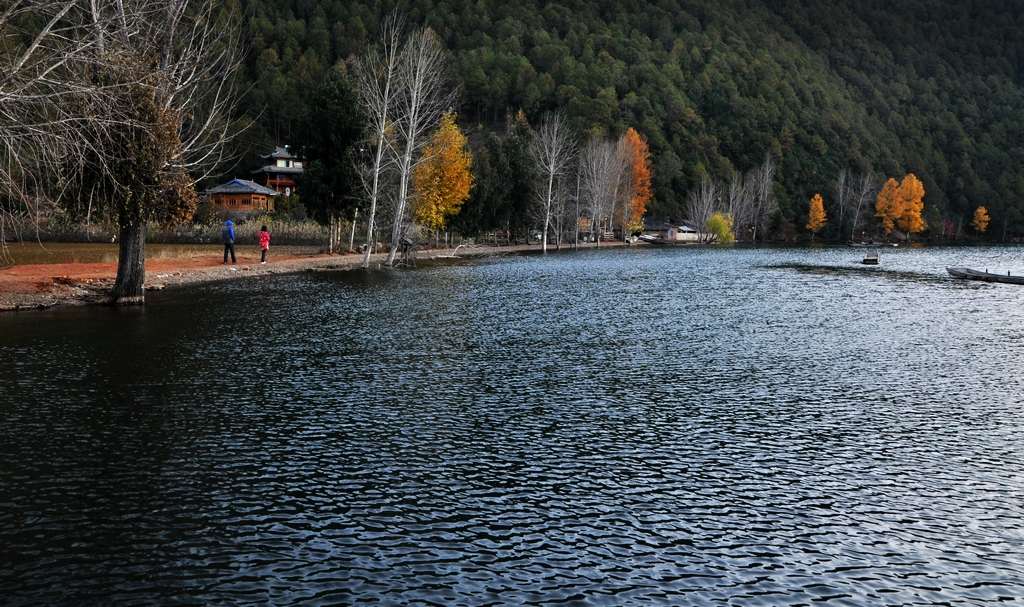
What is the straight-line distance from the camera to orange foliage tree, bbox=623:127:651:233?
435 feet

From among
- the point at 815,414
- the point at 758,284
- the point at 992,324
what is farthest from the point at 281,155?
the point at 815,414

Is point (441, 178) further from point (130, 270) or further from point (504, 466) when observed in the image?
point (504, 466)

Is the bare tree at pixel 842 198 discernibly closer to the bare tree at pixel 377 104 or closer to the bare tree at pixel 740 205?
the bare tree at pixel 740 205

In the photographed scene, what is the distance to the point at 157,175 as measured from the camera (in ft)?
100

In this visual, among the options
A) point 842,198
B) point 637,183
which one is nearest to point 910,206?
point 842,198

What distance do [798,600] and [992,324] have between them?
27443 millimetres

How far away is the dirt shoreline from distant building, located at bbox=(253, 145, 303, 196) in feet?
253

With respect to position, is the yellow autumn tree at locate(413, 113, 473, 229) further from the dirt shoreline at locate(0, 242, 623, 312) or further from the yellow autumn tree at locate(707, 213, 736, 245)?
the yellow autumn tree at locate(707, 213, 736, 245)

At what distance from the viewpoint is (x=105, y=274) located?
4069 centimetres

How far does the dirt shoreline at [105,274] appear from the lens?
32812mm

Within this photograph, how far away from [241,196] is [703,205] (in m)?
82.3

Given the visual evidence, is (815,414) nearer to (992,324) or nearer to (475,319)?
(475,319)

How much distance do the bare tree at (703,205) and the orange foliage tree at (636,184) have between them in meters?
15.3

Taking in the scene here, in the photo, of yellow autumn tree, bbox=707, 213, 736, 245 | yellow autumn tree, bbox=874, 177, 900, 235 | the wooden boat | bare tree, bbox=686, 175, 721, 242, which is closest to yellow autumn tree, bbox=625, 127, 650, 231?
yellow autumn tree, bbox=707, 213, 736, 245
